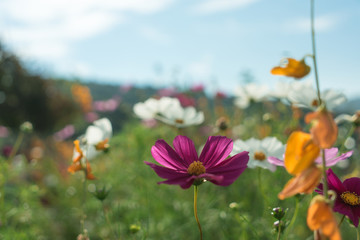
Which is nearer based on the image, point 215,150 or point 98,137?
point 215,150

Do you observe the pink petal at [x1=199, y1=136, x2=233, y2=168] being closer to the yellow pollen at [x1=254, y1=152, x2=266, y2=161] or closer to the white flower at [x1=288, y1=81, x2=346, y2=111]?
the yellow pollen at [x1=254, y1=152, x2=266, y2=161]

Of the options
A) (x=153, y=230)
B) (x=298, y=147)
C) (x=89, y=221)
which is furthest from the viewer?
(x=89, y=221)

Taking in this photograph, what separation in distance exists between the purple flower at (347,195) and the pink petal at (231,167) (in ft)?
0.45

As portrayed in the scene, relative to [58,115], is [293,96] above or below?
above

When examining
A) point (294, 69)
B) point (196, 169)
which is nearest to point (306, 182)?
point (294, 69)

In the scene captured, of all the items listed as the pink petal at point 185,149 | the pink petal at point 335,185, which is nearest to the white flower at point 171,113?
the pink petal at point 185,149

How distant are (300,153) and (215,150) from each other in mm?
304

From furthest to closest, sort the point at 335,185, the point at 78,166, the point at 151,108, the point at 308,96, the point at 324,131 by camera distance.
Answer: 1. the point at 151,108
2. the point at 308,96
3. the point at 78,166
4. the point at 335,185
5. the point at 324,131

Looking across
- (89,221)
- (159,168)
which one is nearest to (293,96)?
(159,168)

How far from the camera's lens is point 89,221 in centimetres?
258

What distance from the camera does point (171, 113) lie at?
1.35m

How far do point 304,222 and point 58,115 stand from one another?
294 inches

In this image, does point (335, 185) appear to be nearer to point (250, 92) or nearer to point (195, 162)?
point (195, 162)

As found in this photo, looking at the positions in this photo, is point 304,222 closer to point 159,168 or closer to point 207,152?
point 207,152
